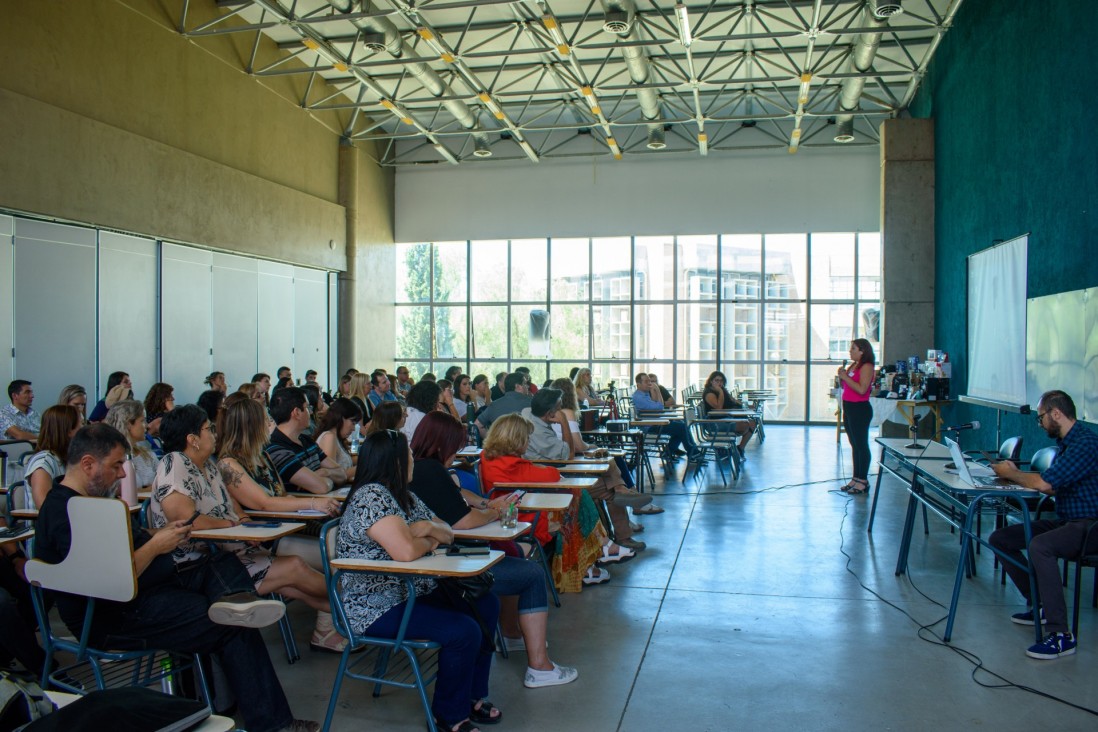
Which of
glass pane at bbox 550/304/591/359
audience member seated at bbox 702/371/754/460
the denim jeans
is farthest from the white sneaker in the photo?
glass pane at bbox 550/304/591/359

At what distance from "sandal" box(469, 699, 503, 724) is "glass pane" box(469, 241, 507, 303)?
1556 cm

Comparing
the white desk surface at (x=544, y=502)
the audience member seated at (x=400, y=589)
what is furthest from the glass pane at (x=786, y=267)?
the audience member seated at (x=400, y=589)

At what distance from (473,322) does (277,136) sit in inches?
242

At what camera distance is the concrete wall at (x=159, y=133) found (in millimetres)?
9438

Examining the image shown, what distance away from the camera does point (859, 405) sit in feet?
28.6

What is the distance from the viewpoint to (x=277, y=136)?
1435cm

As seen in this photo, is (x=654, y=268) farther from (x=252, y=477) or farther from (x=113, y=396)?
(x=252, y=477)

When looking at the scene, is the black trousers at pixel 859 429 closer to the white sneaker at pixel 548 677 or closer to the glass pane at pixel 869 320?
the white sneaker at pixel 548 677

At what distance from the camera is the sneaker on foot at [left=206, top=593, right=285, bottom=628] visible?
2.99 m

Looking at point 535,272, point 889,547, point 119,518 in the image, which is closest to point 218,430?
point 119,518

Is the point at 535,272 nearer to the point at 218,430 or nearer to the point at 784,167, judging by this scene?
the point at 784,167

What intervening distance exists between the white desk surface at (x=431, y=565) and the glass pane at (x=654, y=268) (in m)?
15.2

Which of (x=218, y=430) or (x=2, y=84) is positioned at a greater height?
(x=2, y=84)

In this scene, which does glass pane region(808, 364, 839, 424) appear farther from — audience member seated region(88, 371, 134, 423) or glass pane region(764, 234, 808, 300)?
audience member seated region(88, 371, 134, 423)
